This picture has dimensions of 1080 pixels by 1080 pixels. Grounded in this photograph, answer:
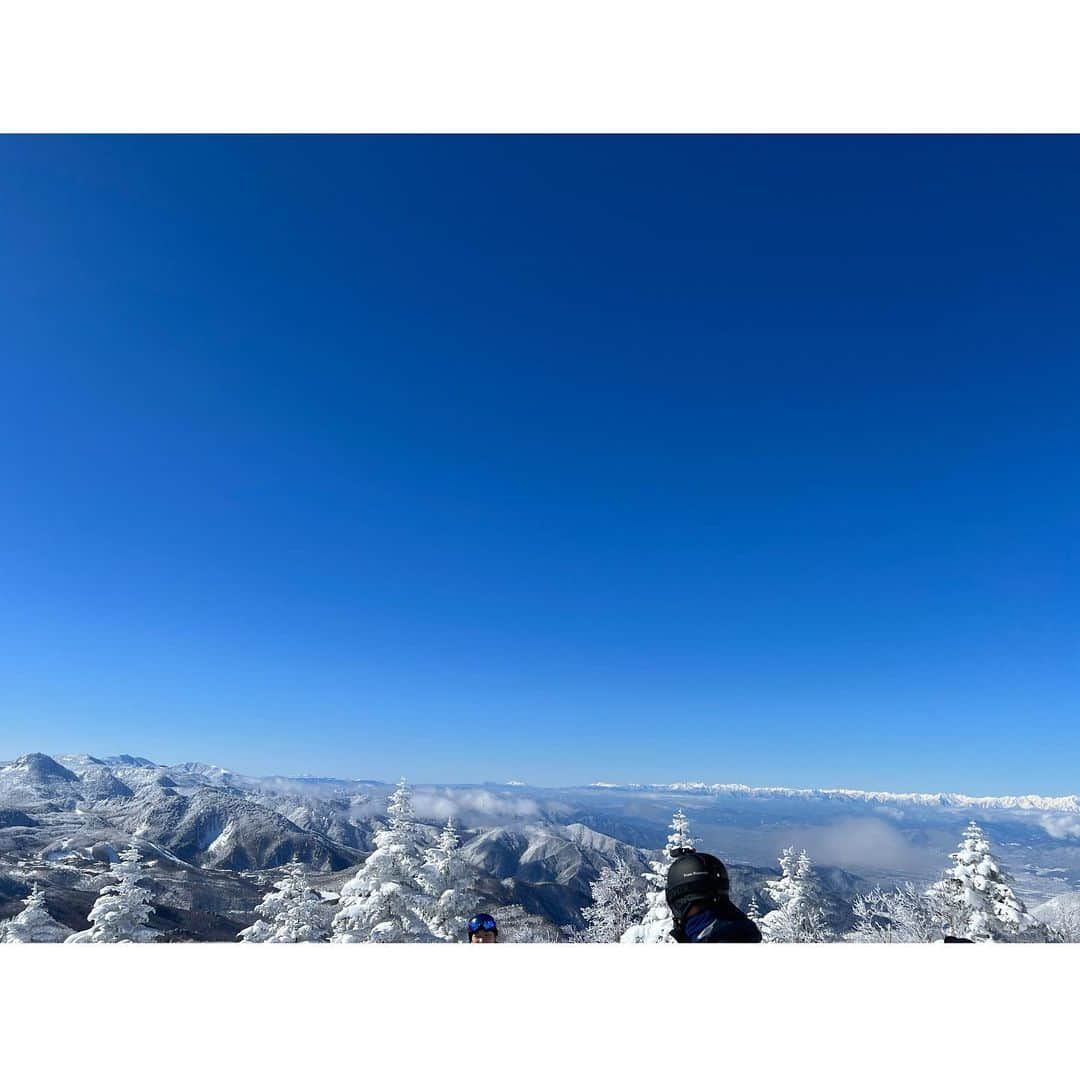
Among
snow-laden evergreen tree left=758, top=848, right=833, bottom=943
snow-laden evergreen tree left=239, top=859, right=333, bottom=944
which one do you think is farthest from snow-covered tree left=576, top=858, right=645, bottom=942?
snow-laden evergreen tree left=239, top=859, right=333, bottom=944

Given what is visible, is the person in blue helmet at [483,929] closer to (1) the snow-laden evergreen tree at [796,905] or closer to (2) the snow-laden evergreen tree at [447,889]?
(2) the snow-laden evergreen tree at [447,889]

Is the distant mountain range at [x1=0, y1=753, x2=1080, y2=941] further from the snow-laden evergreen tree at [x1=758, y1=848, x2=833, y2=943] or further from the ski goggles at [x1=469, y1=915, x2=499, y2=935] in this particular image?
the ski goggles at [x1=469, y1=915, x2=499, y2=935]

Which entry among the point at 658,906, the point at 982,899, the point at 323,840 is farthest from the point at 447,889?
the point at 323,840

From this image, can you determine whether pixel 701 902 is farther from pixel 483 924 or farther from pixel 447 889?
pixel 447 889

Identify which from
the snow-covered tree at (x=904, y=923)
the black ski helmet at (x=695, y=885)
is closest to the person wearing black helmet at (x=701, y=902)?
the black ski helmet at (x=695, y=885)

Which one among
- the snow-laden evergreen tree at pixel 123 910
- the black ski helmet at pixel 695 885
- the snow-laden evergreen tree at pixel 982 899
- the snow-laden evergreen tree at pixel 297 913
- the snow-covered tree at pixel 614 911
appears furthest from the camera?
the snow-covered tree at pixel 614 911
